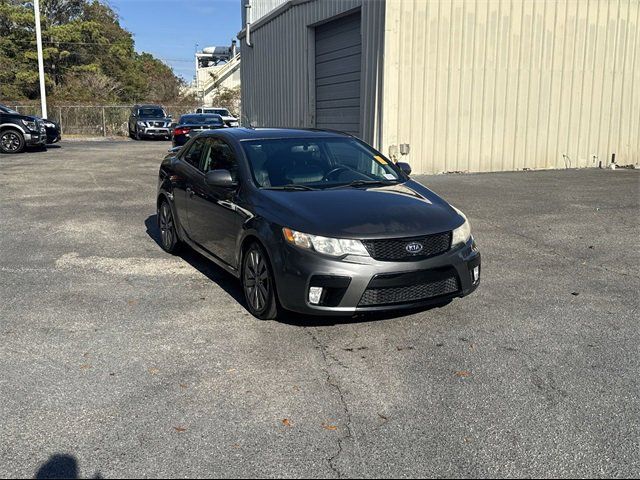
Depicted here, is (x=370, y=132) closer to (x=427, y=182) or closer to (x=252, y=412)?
(x=427, y=182)

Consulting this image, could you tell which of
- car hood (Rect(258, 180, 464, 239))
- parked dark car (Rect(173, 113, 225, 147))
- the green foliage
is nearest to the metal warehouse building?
parked dark car (Rect(173, 113, 225, 147))

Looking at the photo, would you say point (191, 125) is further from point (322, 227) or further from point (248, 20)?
point (322, 227)

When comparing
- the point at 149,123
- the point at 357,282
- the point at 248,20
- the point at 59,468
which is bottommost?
the point at 59,468

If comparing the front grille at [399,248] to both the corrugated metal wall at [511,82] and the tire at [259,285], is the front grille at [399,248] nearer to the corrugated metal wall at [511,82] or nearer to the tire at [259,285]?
the tire at [259,285]

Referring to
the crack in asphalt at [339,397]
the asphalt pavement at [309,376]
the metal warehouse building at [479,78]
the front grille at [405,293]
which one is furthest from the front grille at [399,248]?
the metal warehouse building at [479,78]

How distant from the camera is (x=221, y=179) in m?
5.77

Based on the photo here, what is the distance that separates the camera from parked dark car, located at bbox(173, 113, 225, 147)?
23.0 metres

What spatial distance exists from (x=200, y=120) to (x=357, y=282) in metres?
21.3

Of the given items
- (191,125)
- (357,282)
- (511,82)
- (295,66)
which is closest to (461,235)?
(357,282)

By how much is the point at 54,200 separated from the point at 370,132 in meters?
7.40

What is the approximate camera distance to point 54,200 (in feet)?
39.7

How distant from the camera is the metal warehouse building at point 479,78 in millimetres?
15609

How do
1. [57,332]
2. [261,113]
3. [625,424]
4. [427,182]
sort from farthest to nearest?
[261,113], [427,182], [57,332], [625,424]

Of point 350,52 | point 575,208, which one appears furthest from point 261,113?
point 575,208
